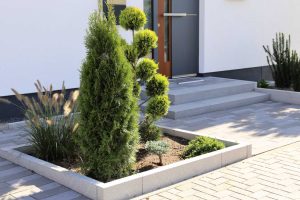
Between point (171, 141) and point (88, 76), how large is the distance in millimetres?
1952

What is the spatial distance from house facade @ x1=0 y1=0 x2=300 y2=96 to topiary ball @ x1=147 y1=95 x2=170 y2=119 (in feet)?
8.87

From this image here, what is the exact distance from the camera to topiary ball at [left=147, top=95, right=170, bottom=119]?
523 cm

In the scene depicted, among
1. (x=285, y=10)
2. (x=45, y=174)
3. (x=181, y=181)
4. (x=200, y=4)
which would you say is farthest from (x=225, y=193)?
(x=285, y=10)

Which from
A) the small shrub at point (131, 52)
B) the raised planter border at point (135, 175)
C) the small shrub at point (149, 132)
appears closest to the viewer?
the raised planter border at point (135, 175)

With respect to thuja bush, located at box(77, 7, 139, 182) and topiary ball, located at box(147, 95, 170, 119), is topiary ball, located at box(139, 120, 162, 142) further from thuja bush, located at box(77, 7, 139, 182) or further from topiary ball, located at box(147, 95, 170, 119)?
thuja bush, located at box(77, 7, 139, 182)

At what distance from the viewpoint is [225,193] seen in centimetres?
416

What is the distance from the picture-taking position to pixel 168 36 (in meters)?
9.38

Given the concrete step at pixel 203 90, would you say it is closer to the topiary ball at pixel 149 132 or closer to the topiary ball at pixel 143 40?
the topiary ball at pixel 149 132

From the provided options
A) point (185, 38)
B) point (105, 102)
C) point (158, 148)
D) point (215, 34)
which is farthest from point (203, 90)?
point (105, 102)

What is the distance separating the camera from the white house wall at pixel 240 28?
989 centimetres

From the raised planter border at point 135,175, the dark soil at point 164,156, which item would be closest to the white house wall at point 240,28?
the dark soil at point 164,156

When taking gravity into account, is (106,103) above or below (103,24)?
below

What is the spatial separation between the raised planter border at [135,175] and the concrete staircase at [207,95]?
7.66 feet

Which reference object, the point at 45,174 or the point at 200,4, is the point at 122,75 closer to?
the point at 45,174
